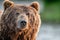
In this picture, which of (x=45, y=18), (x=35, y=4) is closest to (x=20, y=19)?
(x=35, y=4)

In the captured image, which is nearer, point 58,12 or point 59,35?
point 59,35

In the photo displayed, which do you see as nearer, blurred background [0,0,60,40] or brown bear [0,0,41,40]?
brown bear [0,0,41,40]

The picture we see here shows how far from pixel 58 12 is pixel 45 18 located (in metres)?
1.77

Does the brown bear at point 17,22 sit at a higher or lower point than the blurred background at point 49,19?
higher

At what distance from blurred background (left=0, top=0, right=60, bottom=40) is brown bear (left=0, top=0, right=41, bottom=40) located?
4778 millimetres

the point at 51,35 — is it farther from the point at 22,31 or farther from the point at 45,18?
the point at 22,31

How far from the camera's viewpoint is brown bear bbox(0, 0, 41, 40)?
7431mm

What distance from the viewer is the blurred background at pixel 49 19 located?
14928mm

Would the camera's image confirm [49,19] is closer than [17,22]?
No

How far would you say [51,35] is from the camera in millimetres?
15086

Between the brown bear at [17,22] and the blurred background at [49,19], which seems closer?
the brown bear at [17,22]

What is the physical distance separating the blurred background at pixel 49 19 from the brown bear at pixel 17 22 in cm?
478

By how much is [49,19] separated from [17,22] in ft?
37.2

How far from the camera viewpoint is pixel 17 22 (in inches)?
289
